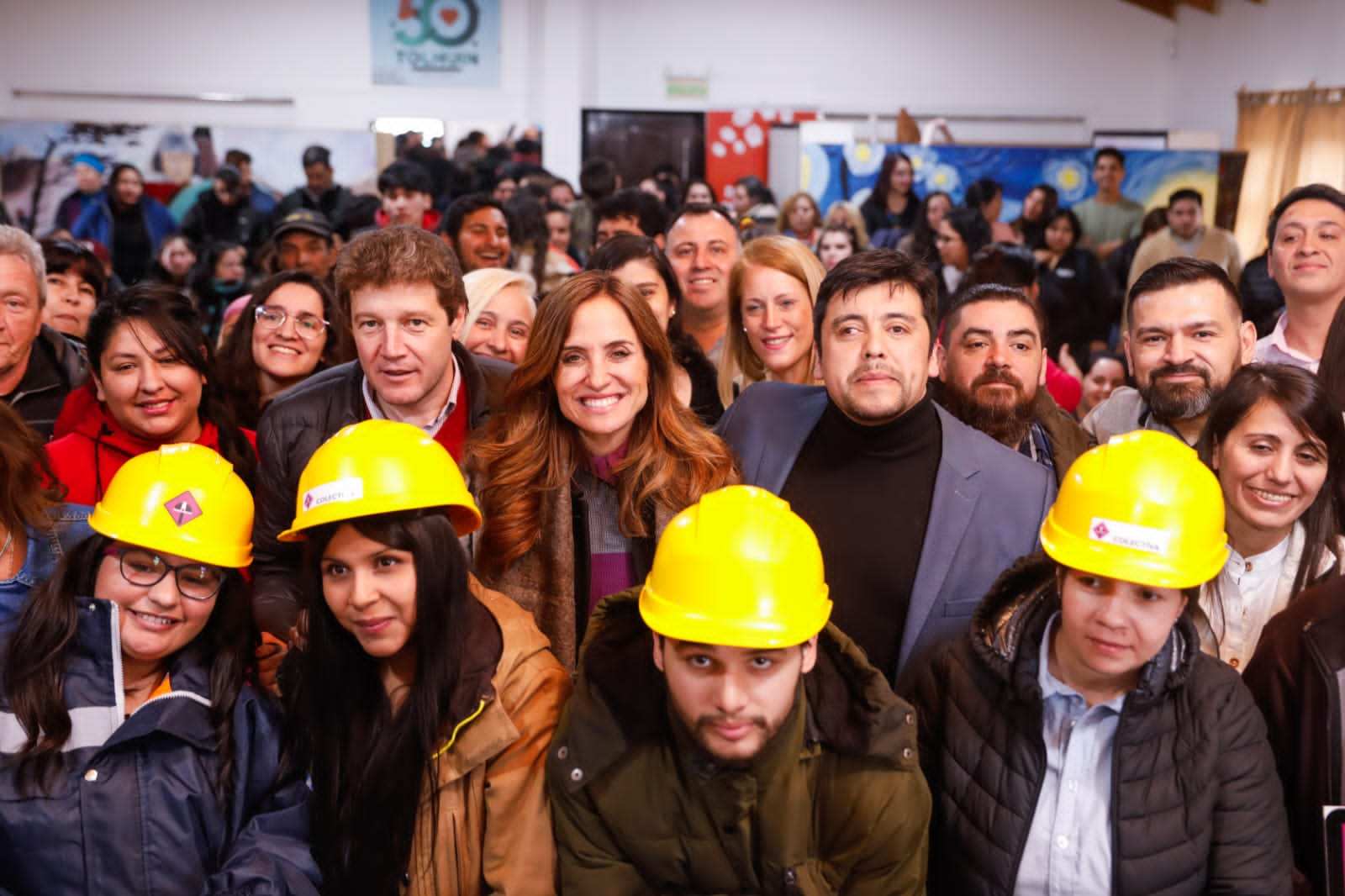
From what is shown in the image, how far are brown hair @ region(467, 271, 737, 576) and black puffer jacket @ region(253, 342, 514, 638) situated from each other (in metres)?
0.33

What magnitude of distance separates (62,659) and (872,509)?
1.77m

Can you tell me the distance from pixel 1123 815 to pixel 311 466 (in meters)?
1.67

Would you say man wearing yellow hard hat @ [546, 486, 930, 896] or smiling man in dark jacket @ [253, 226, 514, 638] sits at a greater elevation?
smiling man in dark jacket @ [253, 226, 514, 638]

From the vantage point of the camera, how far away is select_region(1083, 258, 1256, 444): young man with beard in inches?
132

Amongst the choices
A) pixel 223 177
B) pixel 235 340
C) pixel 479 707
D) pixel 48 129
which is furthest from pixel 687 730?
pixel 48 129

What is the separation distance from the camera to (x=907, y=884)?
93.0 inches

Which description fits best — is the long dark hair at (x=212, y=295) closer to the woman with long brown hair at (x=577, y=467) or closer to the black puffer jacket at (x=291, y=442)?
the black puffer jacket at (x=291, y=442)

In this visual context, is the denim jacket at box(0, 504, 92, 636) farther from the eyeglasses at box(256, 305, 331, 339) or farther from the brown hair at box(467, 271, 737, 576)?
the eyeglasses at box(256, 305, 331, 339)

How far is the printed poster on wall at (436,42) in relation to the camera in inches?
548

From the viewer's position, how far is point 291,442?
317 cm

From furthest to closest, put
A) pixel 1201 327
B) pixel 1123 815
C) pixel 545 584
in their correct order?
pixel 1201 327 → pixel 545 584 → pixel 1123 815

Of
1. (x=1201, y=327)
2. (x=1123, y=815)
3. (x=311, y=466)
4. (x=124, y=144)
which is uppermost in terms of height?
(x=124, y=144)

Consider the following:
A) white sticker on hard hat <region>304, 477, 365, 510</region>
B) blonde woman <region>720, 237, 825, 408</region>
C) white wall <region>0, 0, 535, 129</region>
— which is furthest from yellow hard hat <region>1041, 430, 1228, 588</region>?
white wall <region>0, 0, 535, 129</region>

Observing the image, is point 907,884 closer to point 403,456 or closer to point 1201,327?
point 403,456
